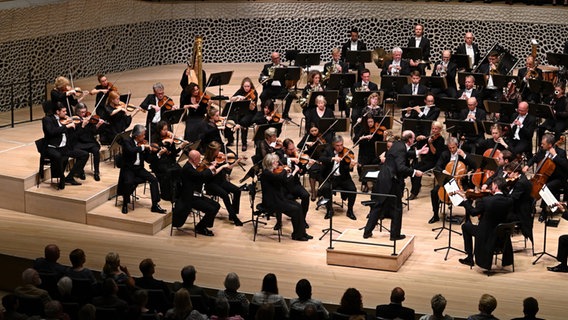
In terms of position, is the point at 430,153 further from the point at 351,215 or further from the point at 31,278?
the point at 31,278

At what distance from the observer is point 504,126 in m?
15.0

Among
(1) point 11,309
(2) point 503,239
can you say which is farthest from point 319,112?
(1) point 11,309

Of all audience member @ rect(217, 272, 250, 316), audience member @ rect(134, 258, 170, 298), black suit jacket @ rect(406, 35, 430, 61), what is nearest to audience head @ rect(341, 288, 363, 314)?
audience member @ rect(217, 272, 250, 316)

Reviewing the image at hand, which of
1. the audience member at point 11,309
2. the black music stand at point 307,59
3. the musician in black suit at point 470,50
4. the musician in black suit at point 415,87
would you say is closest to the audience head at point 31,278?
the audience member at point 11,309

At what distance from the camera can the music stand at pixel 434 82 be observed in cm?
1662

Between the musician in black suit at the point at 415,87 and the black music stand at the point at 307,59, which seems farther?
the black music stand at the point at 307,59

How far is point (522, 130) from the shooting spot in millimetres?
15031

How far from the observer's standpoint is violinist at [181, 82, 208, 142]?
15272mm

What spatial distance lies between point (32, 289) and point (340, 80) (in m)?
8.08

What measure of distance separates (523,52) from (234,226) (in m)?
9.46

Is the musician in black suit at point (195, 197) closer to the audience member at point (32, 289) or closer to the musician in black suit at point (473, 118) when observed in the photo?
the audience member at point (32, 289)

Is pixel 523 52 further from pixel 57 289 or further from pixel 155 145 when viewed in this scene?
pixel 57 289

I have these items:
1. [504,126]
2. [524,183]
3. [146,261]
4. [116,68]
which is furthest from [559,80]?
[146,261]

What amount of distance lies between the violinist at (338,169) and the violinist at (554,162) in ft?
7.77
